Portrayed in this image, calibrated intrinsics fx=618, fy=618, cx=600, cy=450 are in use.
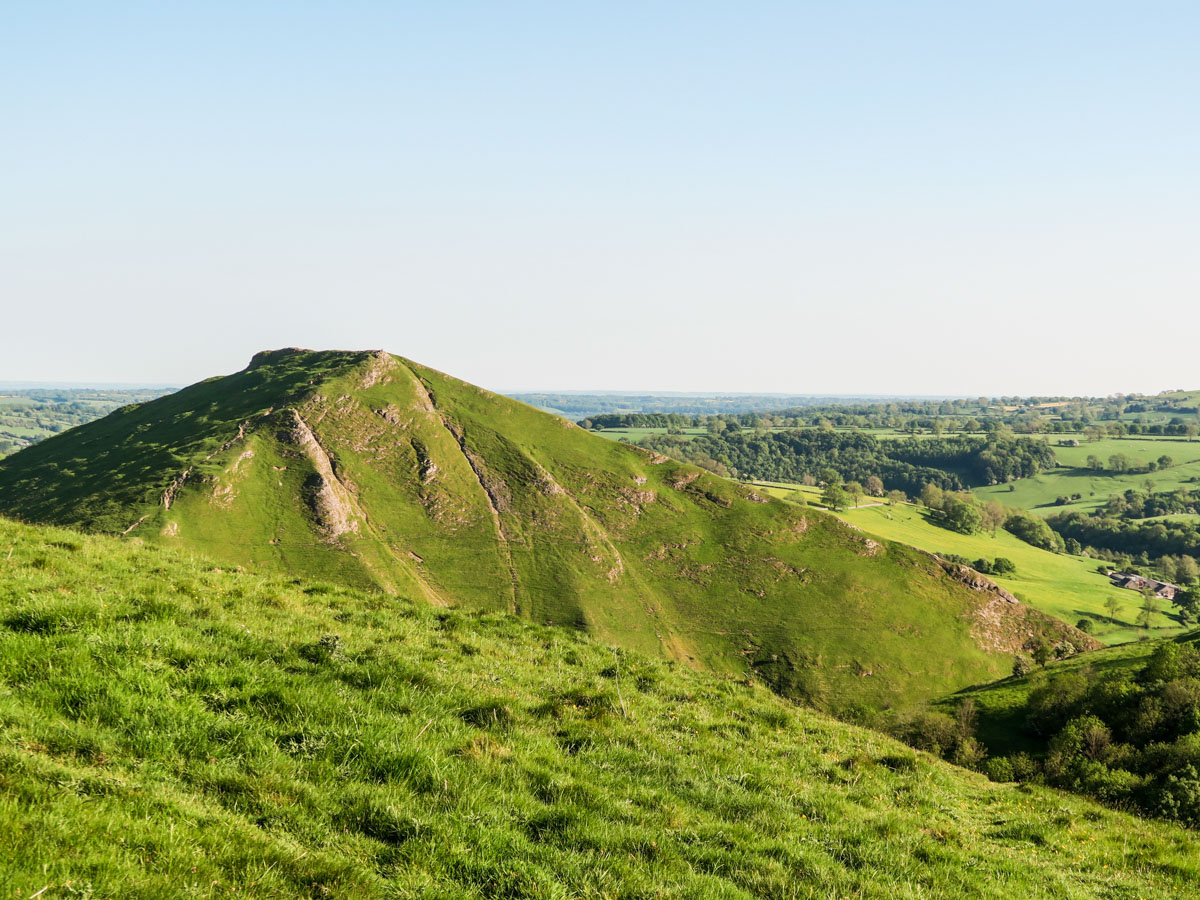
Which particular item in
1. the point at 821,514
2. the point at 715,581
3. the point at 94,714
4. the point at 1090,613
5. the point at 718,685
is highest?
the point at 94,714

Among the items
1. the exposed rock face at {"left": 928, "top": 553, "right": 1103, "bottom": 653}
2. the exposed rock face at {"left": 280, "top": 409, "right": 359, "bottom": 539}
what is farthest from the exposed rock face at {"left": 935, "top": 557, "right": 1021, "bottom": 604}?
the exposed rock face at {"left": 280, "top": 409, "right": 359, "bottom": 539}

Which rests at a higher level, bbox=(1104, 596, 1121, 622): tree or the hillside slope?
the hillside slope

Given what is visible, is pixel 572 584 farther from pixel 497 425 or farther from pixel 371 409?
pixel 371 409

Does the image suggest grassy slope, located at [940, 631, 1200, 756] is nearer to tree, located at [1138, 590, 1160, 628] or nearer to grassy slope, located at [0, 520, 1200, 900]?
grassy slope, located at [0, 520, 1200, 900]

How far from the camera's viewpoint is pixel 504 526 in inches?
4879

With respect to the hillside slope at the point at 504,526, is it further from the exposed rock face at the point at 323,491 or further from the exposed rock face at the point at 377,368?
the exposed rock face at the point at 377,368

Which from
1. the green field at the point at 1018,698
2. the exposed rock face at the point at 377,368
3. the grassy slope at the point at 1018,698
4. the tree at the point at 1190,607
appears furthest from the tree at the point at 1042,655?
the exposed rock face at the point at 377,368

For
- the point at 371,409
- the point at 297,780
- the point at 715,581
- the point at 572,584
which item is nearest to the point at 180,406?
the point at 371,409

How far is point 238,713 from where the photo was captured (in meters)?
9.84

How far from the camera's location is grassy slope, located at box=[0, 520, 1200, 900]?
671 cm

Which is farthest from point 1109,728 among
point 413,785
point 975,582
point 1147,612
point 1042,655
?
point 1147,612

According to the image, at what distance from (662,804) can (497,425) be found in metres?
143

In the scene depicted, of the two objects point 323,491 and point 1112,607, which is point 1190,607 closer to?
point 1112,607

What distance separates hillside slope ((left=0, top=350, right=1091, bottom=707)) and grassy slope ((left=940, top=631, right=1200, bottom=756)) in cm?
1610
